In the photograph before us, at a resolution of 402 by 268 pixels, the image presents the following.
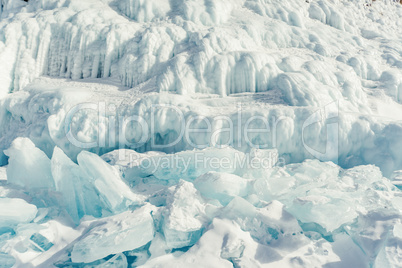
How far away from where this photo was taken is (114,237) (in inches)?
111

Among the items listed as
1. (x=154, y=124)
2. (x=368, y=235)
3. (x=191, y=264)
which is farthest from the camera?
(x=154, y=124)

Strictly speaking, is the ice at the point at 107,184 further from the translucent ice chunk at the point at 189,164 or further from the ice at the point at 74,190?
the translucent ice chunk at the point at 189,164

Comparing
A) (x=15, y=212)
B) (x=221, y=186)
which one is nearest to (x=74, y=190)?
(x=15, y=212)

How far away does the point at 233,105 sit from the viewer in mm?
5066

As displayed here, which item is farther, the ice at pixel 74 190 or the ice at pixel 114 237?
the ice at pixel 74 190

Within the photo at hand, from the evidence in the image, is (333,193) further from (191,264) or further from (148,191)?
(148,191)

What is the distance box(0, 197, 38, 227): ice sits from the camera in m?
3.19

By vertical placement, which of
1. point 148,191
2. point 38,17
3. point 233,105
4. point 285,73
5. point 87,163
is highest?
point 38,17

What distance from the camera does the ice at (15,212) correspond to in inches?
126

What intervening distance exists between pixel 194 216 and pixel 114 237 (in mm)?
733

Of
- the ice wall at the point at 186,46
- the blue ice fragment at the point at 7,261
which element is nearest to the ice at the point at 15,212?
the blue ice fragment at the point at 7,261

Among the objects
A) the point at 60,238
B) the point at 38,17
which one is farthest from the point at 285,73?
the point at 38,17

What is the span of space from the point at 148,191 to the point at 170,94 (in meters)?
1.83

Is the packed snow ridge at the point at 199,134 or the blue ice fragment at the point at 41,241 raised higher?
the packed snow ridge at the point at 199,134
